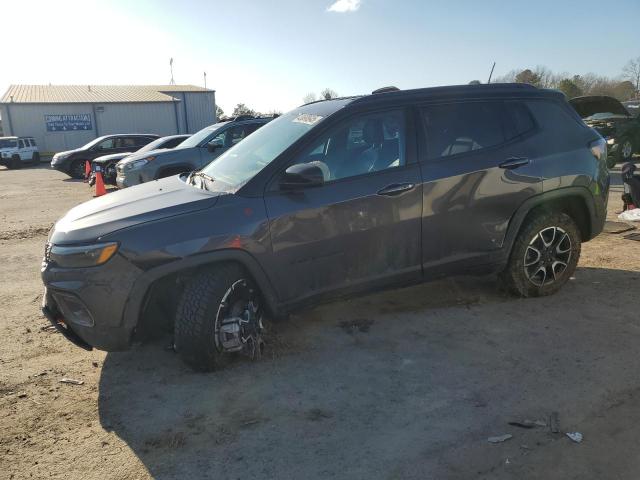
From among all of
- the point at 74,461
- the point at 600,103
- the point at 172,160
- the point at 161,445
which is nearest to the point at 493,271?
the point at 161,445

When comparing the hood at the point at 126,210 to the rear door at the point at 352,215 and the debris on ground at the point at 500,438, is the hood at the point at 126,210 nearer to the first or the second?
the rear door at the point at 352,215

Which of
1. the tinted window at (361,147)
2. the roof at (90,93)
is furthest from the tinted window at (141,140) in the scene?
the roof at (90,93)

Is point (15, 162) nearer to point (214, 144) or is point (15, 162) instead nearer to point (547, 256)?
point (214, 144)

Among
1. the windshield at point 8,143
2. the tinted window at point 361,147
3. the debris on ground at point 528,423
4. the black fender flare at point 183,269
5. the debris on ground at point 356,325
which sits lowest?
the debris on ground at point 528,423

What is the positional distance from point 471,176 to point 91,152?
18.0 meters

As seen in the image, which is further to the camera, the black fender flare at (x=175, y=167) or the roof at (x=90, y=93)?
the roof at (x=90, y=93)

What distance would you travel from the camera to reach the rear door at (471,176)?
13.0 ft

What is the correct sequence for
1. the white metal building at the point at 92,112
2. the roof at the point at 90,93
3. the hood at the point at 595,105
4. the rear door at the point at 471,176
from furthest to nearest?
the roof at the point at 90,93 → the white metal building at the point at 92,112 → the hood at the point at 595,105 → the rear door at the point at 471,176

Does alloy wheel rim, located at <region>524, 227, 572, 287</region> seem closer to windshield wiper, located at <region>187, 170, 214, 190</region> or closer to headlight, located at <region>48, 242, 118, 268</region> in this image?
windshield wiper, located at <region>187, 170, 214, 190</region>

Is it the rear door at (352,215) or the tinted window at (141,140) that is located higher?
the tinted window at (141,140)

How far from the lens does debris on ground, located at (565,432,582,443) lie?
2696 millimetres

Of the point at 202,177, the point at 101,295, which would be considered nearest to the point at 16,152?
the point at 202,177

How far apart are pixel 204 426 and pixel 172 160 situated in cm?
834

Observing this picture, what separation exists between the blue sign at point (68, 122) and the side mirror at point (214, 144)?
96.8 feet
